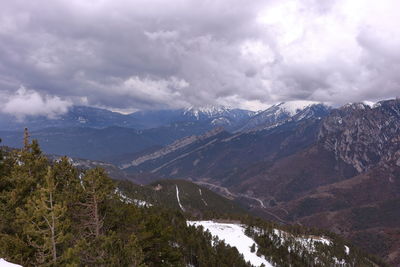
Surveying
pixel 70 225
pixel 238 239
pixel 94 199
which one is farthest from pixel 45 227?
pixel 238 239

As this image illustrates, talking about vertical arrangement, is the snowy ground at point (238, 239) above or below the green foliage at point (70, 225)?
below

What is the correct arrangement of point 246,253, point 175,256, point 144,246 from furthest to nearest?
point 246,253 < point 175,256 < point 144,246

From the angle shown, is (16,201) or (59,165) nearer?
(16,201)

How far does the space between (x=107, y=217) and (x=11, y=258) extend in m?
11.1

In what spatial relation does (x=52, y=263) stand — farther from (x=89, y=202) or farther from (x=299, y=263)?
(x=299, y=263)

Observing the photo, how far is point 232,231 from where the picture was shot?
146250 mm

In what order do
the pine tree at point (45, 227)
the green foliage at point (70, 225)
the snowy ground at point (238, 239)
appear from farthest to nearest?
the snowy ground at point (238, 239) < the green foliage at point (70, 225) < the pine tree at point (45, 227)

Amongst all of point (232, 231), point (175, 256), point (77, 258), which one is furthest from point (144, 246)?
point (232, 231)

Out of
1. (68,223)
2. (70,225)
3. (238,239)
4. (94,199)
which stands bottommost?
(238,239)

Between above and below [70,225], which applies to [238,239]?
below

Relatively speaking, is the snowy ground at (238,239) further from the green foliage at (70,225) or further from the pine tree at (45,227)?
the pine tree at (45,227)

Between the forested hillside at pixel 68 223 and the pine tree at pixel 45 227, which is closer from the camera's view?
the pine tree at pixel 45 227

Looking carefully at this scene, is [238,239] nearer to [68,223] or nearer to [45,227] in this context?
[68,223]

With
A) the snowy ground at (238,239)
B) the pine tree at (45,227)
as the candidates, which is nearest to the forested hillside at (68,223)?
the pine tree at (45,227)
